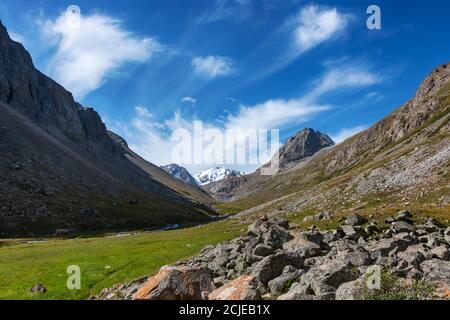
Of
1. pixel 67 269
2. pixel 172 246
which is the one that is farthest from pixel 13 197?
pixel 67 269

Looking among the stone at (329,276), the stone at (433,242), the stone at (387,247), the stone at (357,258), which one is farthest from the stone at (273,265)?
the stone at (433,242)

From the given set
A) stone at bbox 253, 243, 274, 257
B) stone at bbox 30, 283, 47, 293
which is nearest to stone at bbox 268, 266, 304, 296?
stone at bbox 253, 243, 274, 257

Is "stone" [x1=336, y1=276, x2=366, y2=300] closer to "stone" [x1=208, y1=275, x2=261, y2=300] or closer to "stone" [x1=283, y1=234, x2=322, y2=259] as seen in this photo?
"stone" [x1=208, y1=275, x2=261, y2=300]

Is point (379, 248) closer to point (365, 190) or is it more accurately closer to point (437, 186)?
point (437, 186)

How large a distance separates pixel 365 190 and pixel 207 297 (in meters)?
80.5

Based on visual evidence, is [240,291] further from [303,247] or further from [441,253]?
[441,253]

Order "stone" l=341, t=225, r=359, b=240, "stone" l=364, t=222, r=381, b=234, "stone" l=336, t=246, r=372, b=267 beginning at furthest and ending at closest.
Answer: "stone" l=364, t=222, r=381, b=234, "stone" l=341, t=225, r=359, b=240, "stone" l=336, t=246, r=372, b=267

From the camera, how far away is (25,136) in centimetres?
16825

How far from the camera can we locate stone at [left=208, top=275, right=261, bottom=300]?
21.2 m

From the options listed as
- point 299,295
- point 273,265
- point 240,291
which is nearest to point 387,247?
point 273,265

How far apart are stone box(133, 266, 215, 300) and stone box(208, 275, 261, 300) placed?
99cm

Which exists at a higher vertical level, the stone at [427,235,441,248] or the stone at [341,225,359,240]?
the stone at [341,225,359,240]

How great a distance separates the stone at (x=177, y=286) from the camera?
22375mm

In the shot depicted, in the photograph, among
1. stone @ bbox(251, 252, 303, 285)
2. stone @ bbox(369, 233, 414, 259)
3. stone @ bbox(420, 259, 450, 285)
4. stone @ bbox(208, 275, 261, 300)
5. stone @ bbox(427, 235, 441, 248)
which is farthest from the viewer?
stone @ bbox(427, 235, 441, 248)
